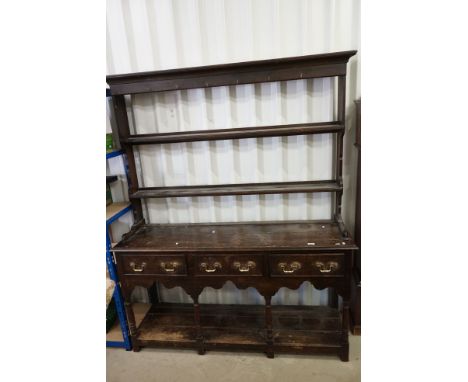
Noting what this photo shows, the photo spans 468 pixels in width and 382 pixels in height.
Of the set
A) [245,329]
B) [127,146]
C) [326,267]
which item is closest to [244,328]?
[245,329]

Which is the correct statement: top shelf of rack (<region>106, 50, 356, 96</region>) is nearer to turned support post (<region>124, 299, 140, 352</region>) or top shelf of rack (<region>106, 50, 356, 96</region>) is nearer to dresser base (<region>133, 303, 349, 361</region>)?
turned support post (<region>124, 299, 140, 352</region>)

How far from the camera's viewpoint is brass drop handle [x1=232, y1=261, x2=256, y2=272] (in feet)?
5.77

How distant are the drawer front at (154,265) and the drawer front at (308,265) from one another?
62 cm

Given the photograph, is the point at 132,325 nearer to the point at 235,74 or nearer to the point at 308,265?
the point at 308,265

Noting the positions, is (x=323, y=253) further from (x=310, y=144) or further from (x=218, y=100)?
(x=218, y=100)

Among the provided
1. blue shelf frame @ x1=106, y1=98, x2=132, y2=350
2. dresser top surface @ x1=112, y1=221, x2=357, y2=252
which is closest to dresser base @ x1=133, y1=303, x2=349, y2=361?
blue shelf frame @ x1=106, y1=98, x2=132, y2=350

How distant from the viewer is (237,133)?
6.18 feet

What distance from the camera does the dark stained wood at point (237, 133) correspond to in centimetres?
181

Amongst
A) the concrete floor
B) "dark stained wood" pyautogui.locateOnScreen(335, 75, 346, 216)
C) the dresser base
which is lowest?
the concrete floor

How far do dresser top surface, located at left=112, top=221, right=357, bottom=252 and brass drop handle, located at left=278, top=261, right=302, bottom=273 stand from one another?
0.11 meters

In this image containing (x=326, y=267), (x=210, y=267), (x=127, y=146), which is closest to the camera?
(x=326, y=267)

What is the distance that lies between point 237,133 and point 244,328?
4.76 feet

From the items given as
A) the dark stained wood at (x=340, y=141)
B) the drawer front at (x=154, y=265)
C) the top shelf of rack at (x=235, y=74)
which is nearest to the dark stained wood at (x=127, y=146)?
the top shelf of rack at (x=235, y=74)

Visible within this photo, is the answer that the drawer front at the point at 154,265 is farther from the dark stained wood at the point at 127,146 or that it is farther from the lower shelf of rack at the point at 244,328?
the lower shelf of rack at the point at 244,328
